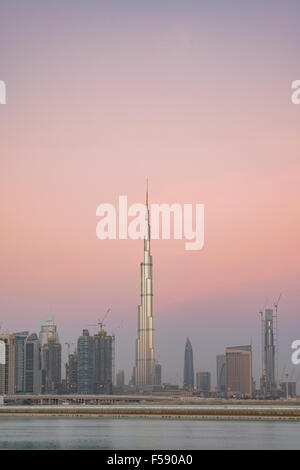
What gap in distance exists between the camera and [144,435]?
410 ft

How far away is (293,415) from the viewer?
182m

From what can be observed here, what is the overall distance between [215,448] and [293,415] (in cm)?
8225

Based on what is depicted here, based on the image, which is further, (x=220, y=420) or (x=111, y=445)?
(x=220, y=420)
